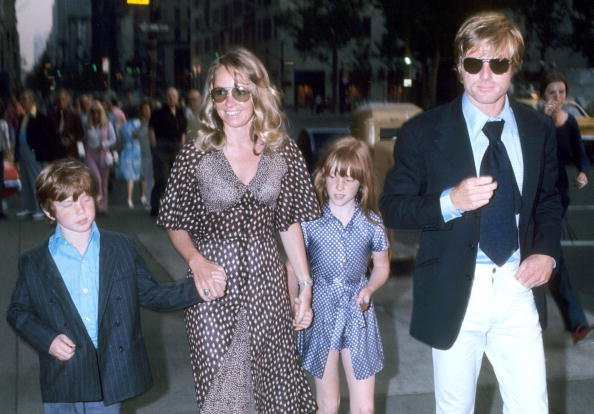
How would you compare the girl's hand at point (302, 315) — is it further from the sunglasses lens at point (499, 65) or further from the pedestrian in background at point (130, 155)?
the pedestrian in background at point (130, 155)

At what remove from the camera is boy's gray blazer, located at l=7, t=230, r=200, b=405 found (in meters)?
3.41

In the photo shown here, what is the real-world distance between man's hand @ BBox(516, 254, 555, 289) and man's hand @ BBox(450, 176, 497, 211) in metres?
0.39

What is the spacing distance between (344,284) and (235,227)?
2.94 ft

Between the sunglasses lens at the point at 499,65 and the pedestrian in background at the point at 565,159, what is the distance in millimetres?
2628

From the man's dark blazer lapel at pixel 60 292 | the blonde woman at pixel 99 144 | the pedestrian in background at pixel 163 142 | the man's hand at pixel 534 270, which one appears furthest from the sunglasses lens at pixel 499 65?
the blonde woman at pixel 99 144

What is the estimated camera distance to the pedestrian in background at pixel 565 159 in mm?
6180

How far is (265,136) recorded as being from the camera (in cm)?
360

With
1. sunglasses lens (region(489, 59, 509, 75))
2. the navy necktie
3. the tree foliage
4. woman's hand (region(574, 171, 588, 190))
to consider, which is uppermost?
the tree foliage

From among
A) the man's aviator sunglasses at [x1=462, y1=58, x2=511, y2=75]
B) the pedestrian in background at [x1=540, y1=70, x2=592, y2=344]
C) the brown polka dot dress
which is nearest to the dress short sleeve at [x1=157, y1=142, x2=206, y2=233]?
the brown polka dot dress

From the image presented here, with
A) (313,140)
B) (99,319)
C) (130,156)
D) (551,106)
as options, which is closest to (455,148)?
(99,319)

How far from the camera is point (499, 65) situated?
3.40m

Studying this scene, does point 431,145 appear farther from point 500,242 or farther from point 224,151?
point 224,151

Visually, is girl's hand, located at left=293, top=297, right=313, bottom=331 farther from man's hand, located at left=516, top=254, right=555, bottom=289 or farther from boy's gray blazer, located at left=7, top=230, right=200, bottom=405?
man's hand, located at left=516, top=254, right=555, bottom=289

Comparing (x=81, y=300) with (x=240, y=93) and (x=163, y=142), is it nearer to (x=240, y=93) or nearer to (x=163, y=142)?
(x=240, y=93)
